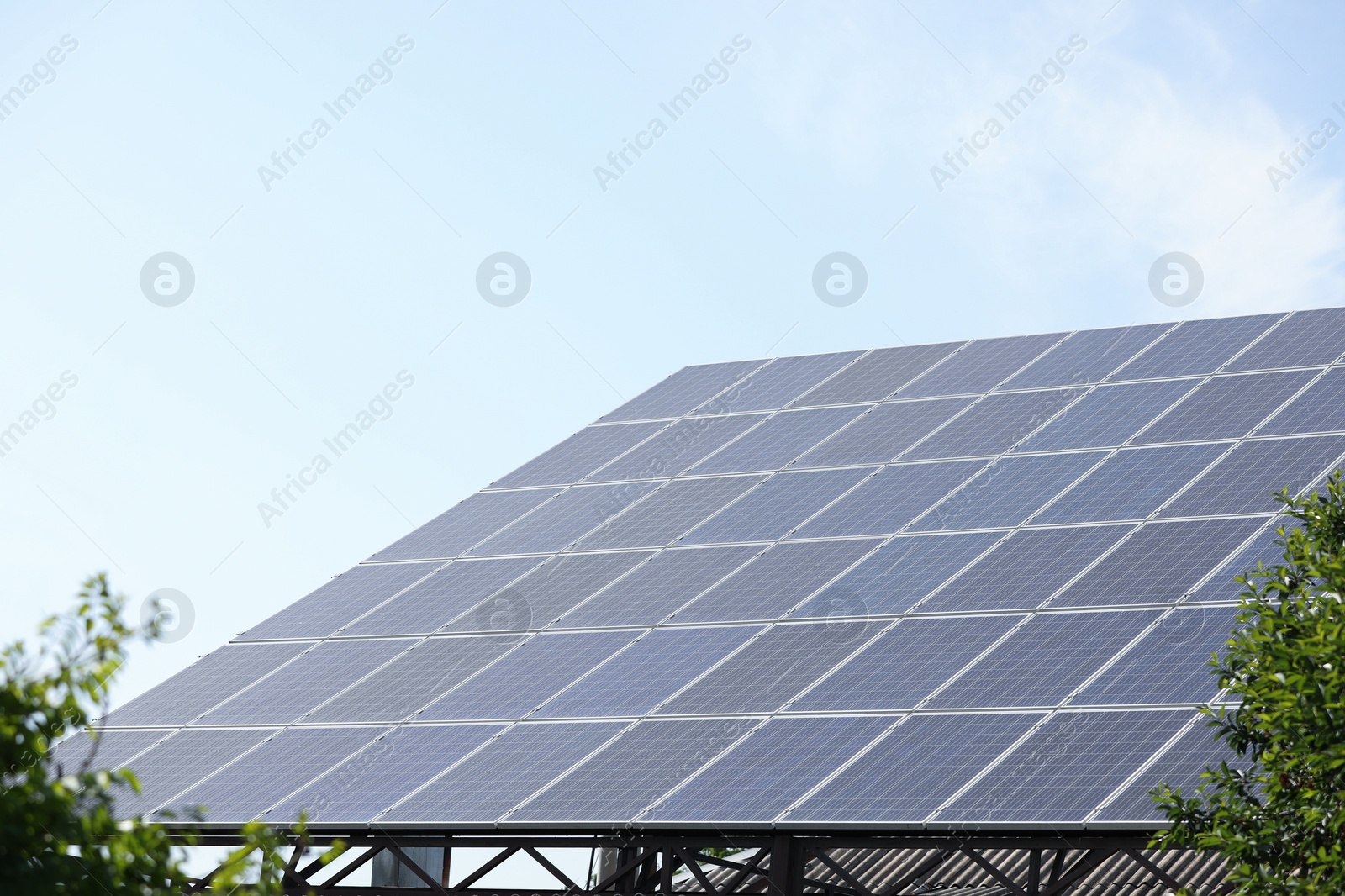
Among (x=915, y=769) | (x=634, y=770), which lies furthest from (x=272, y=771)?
(x=915, y=769)


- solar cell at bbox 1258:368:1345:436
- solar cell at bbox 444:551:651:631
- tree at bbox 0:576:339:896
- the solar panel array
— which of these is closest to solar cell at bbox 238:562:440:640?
the solar panel array

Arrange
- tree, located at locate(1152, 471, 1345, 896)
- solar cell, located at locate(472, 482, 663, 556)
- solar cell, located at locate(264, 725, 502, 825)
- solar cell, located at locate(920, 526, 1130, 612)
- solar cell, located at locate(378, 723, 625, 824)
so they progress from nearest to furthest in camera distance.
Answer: tree, located at locate(1152, 471, 1345, 896) < solar cell, located at locate(378, 723, 625, 824) < solar cell, located at locate(264, 725, 502, 825) < solar cell, located at locate(920, 526, 1130, 612) < solar cell, located at locate(472, 482, 663, 556)

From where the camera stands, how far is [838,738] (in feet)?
53.2

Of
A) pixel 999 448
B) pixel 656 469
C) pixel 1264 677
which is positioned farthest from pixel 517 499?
pixel 1264 677

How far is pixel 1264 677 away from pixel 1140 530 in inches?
381

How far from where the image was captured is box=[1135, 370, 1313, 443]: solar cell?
72.4 ft

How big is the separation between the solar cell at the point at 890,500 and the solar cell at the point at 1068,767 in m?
6.92

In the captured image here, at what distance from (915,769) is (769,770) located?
1743mm

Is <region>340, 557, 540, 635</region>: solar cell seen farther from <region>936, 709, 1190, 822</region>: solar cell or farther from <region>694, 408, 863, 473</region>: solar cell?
<region>936, 709, 1190, 822</region>: solar cell

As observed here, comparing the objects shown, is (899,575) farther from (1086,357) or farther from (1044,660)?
(1086,357)

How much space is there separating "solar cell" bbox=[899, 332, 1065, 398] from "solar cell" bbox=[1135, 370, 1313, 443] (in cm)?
432

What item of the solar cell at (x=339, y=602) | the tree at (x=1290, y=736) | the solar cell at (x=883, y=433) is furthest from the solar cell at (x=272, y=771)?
the tree at (x=1290, y=736)

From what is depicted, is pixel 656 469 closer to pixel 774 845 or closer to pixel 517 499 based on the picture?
pixel 517 499

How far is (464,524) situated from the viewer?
27578 millimetres
